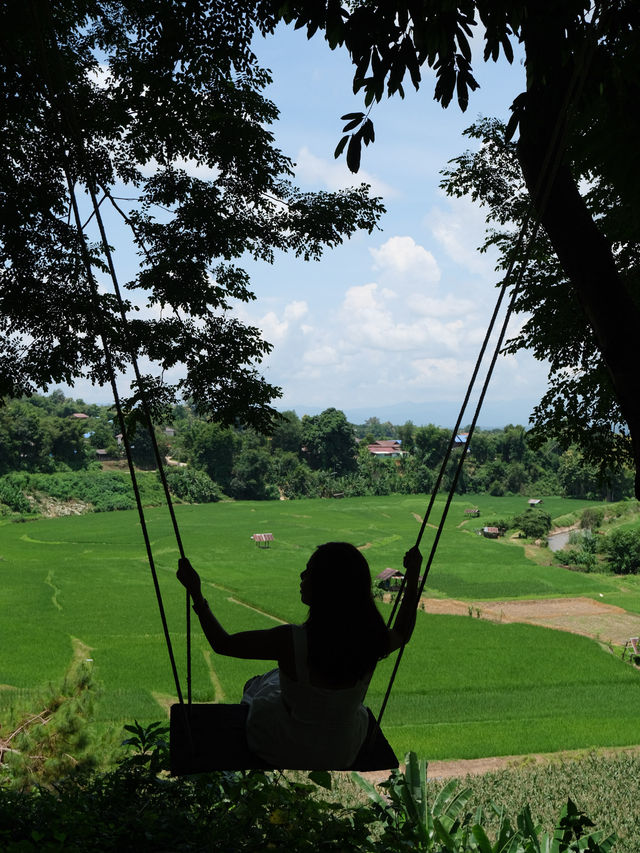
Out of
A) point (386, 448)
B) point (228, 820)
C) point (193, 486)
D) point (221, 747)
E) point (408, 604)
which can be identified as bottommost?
point (193, 486)

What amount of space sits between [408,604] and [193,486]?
52.1 meters

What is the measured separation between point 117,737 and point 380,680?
46.8ft

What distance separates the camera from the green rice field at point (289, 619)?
1614cm

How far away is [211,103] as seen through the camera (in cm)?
646

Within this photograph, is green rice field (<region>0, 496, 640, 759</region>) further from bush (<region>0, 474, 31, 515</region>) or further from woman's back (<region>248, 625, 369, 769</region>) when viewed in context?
woman's back (<region>248, 625, 369, 769</region>)

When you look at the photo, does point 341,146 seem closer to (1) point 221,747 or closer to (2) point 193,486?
(1) point 221,747

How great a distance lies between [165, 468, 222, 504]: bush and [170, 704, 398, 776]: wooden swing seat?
5053 centimetres

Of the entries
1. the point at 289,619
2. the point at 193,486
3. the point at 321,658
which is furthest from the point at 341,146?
the point at 193,486

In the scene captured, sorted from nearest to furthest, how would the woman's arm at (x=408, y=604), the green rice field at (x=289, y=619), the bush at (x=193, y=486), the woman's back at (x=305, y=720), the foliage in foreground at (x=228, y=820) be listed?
the woman's back at (x=305, y=720), the woman's arm at (x=408, y=604), the foliage in foreground at (x=228, y=820), the green rice field at (x=289, y=619), the bush at (x=193, y=486)

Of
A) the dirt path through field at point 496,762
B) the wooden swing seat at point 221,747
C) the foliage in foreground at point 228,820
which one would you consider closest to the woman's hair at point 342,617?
the wooden swing seat at point 221,747

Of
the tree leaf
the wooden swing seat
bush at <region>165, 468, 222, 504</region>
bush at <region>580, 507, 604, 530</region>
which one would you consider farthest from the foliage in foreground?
bush at <region>165, 468, 222, 504</region>

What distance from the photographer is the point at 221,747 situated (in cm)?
240

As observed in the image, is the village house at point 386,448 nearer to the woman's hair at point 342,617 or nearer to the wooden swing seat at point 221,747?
the wooden swing seat at point 221,747

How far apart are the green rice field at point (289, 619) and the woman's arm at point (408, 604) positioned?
6033mm
